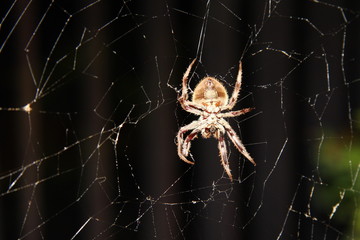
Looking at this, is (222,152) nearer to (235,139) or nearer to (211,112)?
(235,139)

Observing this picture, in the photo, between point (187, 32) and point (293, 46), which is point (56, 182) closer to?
point (187, 32)

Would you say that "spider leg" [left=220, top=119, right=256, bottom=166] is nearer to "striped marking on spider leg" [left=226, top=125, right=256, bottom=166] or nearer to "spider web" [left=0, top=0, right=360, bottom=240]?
"striped marking on spider leg" [left=226, top=125, right=256, bottom=166]

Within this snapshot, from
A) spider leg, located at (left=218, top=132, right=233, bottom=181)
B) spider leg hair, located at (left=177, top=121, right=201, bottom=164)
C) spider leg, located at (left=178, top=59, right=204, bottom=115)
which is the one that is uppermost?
spider leg, located at (left=178, top=59, right=204, bottom=115)

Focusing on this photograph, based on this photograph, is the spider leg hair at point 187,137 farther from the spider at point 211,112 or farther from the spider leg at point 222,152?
the spider leg at point 222,152

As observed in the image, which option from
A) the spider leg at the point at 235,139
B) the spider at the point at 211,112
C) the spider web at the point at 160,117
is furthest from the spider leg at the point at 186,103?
the spider web at the point at 160,117

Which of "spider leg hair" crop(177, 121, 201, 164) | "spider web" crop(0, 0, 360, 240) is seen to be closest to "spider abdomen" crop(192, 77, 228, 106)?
"spider leg hair" crop(177, 121, 201, 164)

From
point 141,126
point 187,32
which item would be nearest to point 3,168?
point 141,126
